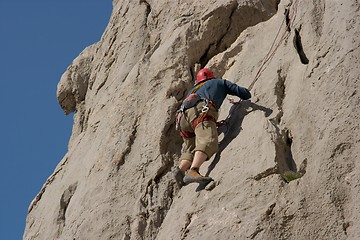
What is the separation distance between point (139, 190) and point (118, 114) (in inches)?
75.4

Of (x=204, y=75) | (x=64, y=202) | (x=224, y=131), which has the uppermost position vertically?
(x=204, y=75)

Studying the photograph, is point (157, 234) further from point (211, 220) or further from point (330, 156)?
point (330, 156)

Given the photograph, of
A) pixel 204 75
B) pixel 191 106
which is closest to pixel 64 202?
pixel 191 106

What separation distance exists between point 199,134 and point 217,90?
916mm

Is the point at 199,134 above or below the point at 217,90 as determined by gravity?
below

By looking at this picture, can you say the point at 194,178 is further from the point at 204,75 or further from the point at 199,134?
the point at 204,75

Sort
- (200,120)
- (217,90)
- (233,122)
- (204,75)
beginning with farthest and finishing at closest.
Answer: (204,75) < (217,90) < (233,122) < (200,120)

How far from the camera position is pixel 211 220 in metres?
11.8

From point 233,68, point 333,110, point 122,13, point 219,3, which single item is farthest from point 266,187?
point 122,13

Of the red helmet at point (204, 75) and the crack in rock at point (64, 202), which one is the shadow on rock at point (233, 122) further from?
the crack in rock at point (64, 202)

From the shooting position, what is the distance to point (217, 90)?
44.6ft

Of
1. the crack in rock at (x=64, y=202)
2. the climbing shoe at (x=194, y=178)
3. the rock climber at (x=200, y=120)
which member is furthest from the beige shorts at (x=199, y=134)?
the crack in rock at (x=64, y=202)

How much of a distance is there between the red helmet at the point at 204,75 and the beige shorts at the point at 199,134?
63 centimetres

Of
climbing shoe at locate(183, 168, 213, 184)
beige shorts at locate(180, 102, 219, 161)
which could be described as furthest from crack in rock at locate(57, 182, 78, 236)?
climbing shoe at locate(183, 168, 213, 184)
